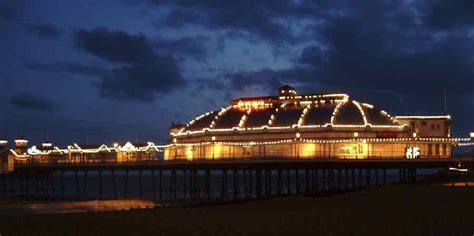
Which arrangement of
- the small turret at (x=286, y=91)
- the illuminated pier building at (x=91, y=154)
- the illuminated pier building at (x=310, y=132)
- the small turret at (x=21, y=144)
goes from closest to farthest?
the illuminated pier building at (x=310, y=132) → the small turret at (x=286, y=91) → the illuminated pier building at (x=91, y=154) → the small turret at (x=21, y=144)

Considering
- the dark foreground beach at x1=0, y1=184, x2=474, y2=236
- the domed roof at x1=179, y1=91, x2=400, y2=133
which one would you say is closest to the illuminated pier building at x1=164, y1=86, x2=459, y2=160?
the domed roof at x1=179, y1=91, x2=400, y2=133

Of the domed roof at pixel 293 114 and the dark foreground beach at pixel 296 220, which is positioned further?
the domed roof at pixel 293 114

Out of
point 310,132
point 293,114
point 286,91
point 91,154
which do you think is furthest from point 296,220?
point 91,154

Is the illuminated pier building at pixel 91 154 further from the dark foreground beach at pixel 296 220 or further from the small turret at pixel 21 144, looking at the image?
the dark foreground beach at pixel 296 220

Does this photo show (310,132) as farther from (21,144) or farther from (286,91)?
(21,144)

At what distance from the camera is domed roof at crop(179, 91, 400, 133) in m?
83.9

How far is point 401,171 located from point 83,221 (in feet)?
148

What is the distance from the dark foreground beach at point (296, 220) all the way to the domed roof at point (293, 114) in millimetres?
41922

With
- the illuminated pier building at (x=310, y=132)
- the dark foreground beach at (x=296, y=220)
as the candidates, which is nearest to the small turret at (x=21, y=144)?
the illuminated pier building at (x=310, y=132)

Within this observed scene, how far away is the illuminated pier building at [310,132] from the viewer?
261ft

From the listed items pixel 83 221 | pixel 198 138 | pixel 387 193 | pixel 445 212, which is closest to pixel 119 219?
pixel 83 221

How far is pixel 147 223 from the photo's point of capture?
3177 centimetres

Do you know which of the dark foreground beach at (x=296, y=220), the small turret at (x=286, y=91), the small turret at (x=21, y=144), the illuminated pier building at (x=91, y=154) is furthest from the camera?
the small turret at (x=21, y=144)

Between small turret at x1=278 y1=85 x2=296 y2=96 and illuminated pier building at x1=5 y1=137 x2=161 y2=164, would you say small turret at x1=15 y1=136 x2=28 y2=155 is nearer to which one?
illuminated pier building at x1=5 y1=137 x2=161 y2=164
